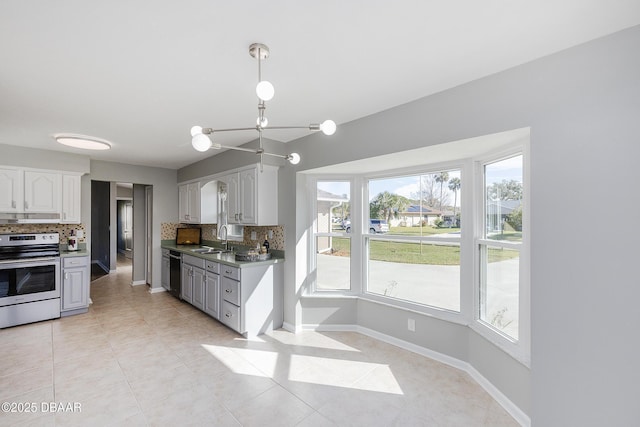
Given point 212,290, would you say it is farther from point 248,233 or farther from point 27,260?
point 27,260

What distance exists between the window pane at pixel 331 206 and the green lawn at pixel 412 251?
0.64ft

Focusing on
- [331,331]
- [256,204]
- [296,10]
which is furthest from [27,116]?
[331,331]

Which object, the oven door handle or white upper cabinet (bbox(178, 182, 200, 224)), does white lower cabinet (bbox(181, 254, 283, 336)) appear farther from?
the oven door handle

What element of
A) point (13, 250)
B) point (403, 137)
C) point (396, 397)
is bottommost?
point (396, 397)

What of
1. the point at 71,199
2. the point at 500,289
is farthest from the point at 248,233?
the point at 500,289

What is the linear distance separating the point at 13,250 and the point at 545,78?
19.4 feet

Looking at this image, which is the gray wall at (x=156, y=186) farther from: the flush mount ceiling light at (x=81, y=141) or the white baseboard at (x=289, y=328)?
the white baseboard at (x=289, y=328)

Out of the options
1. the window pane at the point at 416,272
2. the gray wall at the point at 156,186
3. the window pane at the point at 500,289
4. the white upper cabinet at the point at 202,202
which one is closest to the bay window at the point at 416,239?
the window pane at the point at 416,272

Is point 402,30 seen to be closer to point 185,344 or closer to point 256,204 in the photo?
point 256,204

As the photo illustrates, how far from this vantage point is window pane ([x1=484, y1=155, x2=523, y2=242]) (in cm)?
228

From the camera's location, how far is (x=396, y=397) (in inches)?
89.7

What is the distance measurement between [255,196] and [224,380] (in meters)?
2.02

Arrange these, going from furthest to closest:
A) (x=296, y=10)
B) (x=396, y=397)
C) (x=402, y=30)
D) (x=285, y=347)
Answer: (x=285, y=347), (x=396, y=397), (x=402, y=30), (x=296, y=10)

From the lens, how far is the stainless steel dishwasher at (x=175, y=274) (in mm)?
4778
